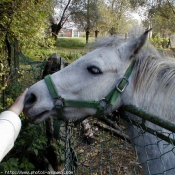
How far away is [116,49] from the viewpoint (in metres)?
1.83

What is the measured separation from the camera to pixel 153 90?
1729 millimetres

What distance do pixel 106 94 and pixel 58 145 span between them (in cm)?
149

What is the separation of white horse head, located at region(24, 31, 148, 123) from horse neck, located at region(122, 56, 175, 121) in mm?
109

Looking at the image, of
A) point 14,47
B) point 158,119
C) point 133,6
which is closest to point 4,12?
point 14,47

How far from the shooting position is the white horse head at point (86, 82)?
1.73 meters

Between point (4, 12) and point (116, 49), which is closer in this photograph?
point (116, 49)

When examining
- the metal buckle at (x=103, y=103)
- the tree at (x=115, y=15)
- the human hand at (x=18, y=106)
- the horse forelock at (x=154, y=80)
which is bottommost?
the metal buckle at (x=103, y=103)

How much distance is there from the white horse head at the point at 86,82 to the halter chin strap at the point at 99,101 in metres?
0.03

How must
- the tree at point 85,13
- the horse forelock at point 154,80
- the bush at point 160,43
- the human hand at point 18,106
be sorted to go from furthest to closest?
the tree at point 85,13
the bush at point 160,43
the horse forelock at point 154,80
the human hand at point 18,106

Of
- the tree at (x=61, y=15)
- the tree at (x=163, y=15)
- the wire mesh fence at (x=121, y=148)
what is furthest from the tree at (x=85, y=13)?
the wire mesh fence at (x=121, y=148)

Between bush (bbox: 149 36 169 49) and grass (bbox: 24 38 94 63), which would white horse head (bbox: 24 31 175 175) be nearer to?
grass (bbox: 24 38 94 63)

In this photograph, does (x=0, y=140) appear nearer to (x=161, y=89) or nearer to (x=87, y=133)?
(x=161, y=89)

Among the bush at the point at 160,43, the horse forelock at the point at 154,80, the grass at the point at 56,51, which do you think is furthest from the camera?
the grass at the point at 56,51

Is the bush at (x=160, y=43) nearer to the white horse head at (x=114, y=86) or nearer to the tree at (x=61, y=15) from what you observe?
the white horse head at (x=114, y=86)
